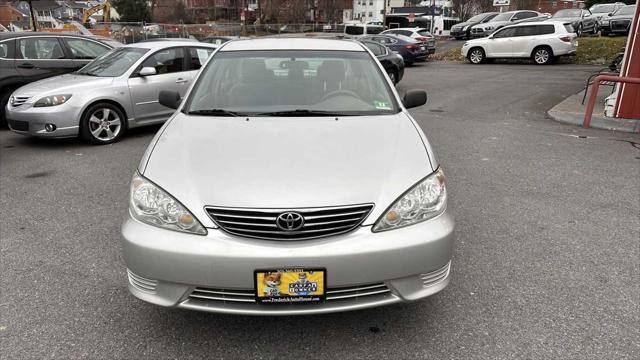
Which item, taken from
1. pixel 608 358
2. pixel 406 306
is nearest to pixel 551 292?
pixel 608 358

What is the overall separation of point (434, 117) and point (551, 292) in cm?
653

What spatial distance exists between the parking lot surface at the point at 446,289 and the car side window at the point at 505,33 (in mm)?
14753

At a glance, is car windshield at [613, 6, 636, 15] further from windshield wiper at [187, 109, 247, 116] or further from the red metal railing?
windshield wiper at [187, 109, 247, 116]

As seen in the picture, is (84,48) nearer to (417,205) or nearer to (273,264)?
(273,264)

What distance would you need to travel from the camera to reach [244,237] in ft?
7.70

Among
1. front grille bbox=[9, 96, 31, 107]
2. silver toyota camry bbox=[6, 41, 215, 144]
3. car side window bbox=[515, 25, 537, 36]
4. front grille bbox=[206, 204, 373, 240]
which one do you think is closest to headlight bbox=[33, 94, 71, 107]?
silver toyota camry bbox=[6, 41, 215, 144]

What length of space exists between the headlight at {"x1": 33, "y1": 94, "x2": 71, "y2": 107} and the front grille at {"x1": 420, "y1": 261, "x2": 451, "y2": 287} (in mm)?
6290

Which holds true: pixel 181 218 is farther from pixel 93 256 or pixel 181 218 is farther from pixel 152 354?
pixel 93 256

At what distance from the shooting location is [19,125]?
22.9 ft

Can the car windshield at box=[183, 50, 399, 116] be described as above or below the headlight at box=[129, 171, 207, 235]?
above

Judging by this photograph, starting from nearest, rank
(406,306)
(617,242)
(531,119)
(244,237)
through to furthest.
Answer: (244,237) < (406,306) < (617,242) < (531,119)

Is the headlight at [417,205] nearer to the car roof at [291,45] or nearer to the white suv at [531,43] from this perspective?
the car roof at [291,45]

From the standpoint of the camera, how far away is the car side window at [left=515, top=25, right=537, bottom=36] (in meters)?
19.0

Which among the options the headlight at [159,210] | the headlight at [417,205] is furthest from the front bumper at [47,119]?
the headlight at [417,205]
